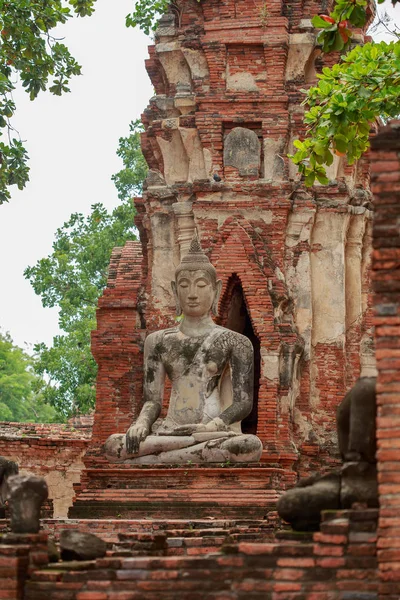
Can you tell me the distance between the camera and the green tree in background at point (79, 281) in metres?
28.5

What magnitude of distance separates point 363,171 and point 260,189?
5.97ft

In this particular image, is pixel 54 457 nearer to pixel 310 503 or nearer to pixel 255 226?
pixel 255 226

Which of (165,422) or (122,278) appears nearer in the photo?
(165,422)

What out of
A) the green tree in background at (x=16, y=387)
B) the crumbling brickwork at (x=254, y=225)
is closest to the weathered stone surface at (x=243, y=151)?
the crumbling brickwork at (x=254, y=225)

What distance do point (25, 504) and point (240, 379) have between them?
21.2 ft

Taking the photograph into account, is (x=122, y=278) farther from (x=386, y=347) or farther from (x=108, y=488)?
(x=386, y=347)

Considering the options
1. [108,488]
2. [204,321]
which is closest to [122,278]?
[204,321]

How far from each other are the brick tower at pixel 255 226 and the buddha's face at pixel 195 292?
10.4ft

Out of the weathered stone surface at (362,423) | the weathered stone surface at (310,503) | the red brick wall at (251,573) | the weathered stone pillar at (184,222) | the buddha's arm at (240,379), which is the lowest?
the red brick wall at (251,573)

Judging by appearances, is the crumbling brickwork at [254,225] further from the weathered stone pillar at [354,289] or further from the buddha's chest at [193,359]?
the buddha's chest at [193,359]

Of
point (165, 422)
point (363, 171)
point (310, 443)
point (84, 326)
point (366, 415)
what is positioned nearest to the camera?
point (366, 415)

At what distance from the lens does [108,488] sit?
13.5m

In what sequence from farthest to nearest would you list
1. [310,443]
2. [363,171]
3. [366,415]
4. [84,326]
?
[84,326] → [363,171] → [310,443] → [366,415]

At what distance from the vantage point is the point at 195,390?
14.2 meters
